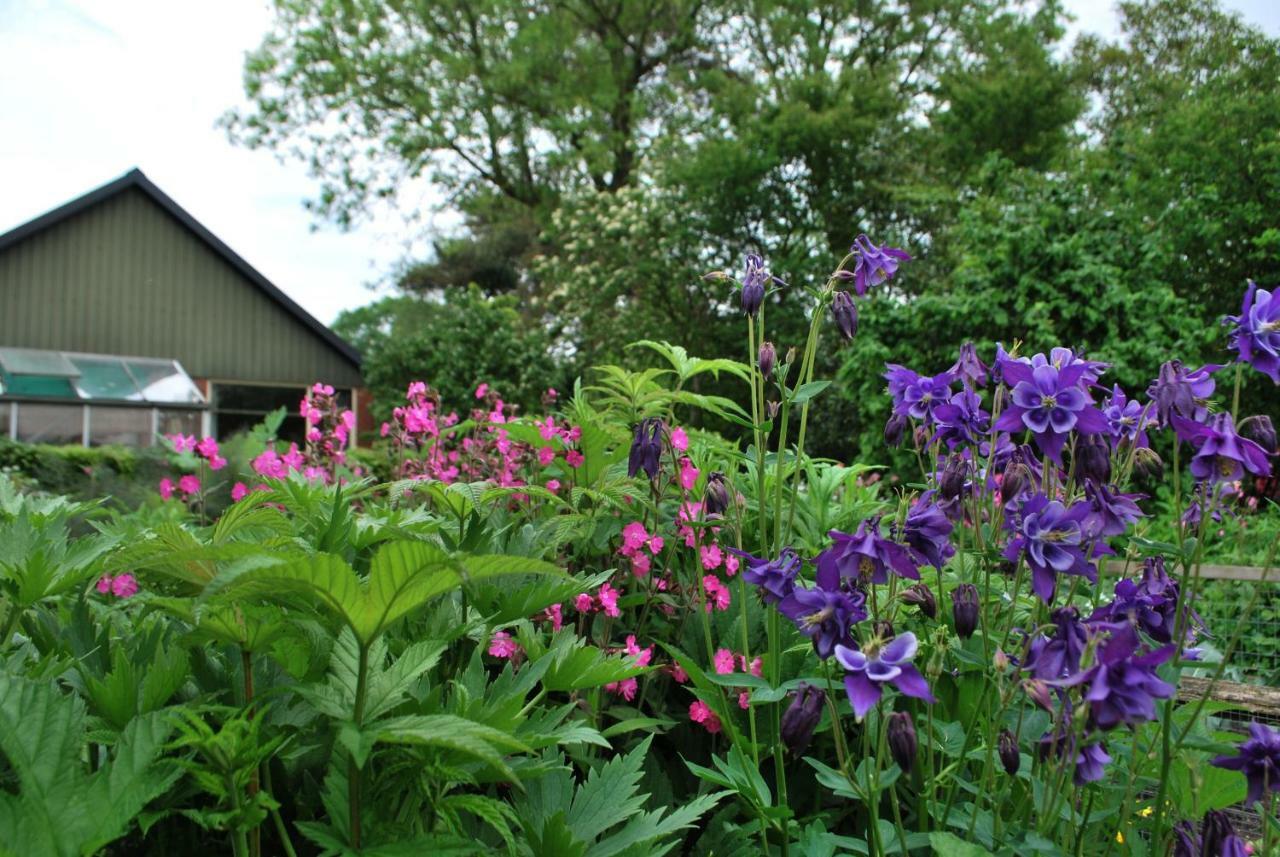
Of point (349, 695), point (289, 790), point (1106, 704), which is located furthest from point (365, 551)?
point (1106, 704)

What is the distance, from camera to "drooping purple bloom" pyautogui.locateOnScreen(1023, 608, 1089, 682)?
1.25 meters

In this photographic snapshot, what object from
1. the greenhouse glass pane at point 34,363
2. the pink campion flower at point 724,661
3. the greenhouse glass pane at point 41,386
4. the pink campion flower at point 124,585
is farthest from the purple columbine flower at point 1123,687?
the greenhouse glass pane at point 34,363

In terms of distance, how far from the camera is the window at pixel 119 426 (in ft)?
58.3

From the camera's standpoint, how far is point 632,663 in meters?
1.56

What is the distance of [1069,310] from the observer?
851cm

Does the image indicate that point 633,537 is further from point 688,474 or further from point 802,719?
point 802,719

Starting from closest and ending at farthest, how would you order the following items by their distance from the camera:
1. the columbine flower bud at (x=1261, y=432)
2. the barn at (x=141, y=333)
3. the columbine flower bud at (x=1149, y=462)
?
the columbine flower bud at (x=1261, y=432)
the columbine flower bud at (x=1149, y=462)
the barn at (x=141, y=333)

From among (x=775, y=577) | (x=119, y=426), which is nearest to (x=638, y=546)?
(x=775, y=577)

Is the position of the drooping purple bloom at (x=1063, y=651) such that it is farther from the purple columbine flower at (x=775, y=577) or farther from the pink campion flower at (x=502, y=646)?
the pink campion flower at (x=502, y=646)

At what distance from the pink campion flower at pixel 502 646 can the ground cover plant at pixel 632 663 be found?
70 mm

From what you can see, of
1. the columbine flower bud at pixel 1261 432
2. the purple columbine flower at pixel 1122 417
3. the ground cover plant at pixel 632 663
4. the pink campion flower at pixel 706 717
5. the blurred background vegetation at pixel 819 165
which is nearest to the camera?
the ground cover plant at pixel 632 663

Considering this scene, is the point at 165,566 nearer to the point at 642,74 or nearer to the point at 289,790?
the point at 289,790

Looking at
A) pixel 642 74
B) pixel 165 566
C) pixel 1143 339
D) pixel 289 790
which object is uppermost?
pixel 642 74

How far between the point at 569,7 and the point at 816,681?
2293cm
